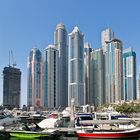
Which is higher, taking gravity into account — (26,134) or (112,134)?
(26,134)

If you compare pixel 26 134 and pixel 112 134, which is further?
pixel 112 134

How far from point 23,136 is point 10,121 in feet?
88.0

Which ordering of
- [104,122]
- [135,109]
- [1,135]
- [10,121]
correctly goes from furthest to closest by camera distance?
[135,109], [10,121], [104,122], [1,135]

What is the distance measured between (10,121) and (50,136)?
29257 mm

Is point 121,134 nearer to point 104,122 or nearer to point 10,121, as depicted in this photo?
point 104,122

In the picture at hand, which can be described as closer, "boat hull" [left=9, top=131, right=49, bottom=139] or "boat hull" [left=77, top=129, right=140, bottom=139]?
"boat hull" [left=9, top=131, right=49, bottom=139]

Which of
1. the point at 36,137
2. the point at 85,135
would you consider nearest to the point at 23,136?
the point at 36,137

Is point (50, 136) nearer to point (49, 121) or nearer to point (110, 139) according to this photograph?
point (110, 139)

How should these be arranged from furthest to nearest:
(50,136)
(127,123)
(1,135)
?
1. (127,123)
2. (1,135)
3. (50,136)

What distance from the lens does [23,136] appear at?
137 ft

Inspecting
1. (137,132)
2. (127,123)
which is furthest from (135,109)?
(137,132)

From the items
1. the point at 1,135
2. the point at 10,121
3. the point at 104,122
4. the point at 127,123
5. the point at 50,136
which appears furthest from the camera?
the point at 10,121

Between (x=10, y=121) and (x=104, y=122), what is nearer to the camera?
(x=104, y=122)

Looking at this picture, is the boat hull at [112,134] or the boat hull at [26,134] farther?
the boat hull at [112,134]
